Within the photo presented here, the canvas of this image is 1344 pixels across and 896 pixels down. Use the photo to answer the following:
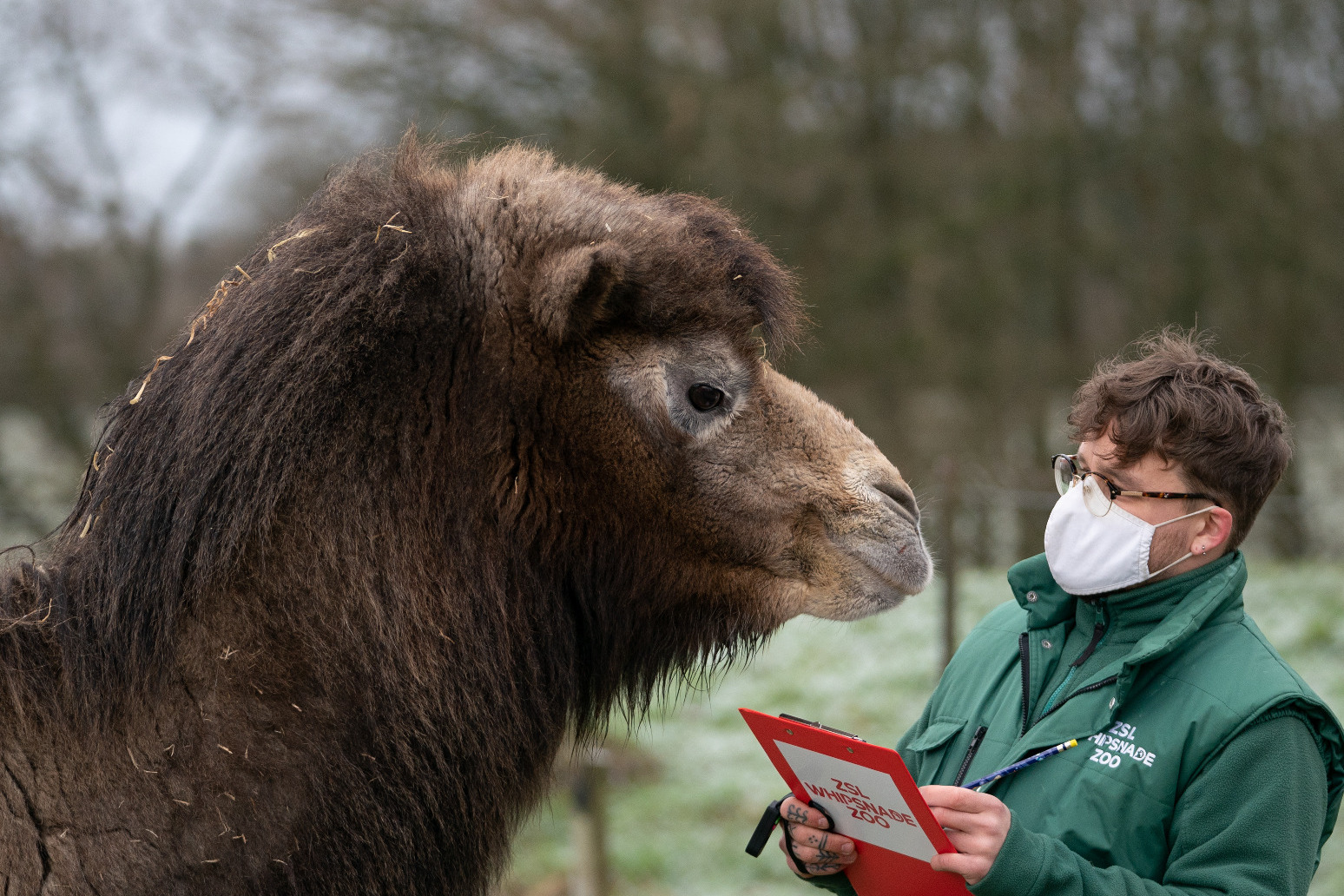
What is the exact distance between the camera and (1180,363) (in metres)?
2.51

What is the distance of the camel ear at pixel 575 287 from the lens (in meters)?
2.64

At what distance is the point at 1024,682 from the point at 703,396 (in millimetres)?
1016

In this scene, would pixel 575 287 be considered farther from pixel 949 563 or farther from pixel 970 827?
pixel 949 563

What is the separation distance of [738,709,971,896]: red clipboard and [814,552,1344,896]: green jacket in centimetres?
16

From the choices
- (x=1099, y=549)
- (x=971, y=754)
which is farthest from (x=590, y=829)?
(x=1099, y=549)

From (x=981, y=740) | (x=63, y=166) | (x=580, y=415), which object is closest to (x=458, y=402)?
(x=580, y=415)

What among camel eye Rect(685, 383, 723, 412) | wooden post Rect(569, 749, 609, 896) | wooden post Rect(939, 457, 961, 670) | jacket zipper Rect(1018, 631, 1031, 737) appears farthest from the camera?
wooden post Rect(939, 457, 961, 670)

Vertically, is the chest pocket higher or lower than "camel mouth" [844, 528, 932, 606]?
lower

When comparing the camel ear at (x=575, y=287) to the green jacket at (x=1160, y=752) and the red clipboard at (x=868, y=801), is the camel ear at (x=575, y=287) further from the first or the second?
the green jacket at (x=1160, y=752)

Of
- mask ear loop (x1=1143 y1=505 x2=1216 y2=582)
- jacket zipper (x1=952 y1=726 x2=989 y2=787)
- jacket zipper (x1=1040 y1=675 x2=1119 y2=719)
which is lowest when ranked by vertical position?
jacket zipper (x1=952 y1=726 x2=989 y2=787)

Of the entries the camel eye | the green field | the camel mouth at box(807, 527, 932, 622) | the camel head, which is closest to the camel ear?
the camel head

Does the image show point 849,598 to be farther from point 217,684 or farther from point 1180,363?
point 217,684

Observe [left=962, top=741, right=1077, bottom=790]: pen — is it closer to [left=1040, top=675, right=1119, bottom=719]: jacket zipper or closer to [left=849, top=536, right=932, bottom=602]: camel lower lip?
[left=1040, top=675, right=1119, bottom=719]: jacket zipper

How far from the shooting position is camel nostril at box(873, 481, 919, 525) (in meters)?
2.95
